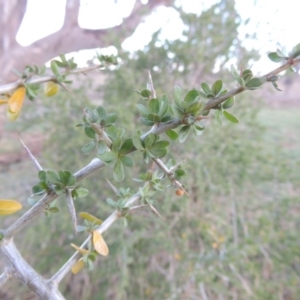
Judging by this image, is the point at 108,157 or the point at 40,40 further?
the point at 40,40

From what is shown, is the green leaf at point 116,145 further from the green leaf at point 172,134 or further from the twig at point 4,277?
the twig at point 4,277

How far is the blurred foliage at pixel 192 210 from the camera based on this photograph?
1.22 metres

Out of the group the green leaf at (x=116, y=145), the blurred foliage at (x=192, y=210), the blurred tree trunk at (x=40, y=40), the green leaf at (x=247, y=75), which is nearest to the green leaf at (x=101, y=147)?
the green leaf at (x=116, y=145)

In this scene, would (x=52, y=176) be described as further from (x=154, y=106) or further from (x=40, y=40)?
(x=40, y=40)

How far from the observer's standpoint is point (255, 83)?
23cm

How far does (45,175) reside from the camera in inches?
10.7

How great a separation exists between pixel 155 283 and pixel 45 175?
1101 mm

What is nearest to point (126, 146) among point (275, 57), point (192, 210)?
point (275, 57)

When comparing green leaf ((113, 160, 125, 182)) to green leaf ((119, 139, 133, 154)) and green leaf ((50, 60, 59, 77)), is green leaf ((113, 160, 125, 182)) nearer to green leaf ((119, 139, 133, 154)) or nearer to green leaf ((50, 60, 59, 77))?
green leaf ((119, 139, 133, 154))

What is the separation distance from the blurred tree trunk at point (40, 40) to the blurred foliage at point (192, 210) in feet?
3.08

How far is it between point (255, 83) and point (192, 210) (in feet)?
3.58

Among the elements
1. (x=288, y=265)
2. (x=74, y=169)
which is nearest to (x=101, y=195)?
(x=74, y=169)

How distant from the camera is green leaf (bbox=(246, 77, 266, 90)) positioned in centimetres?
23

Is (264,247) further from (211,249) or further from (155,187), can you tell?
(155,187)
